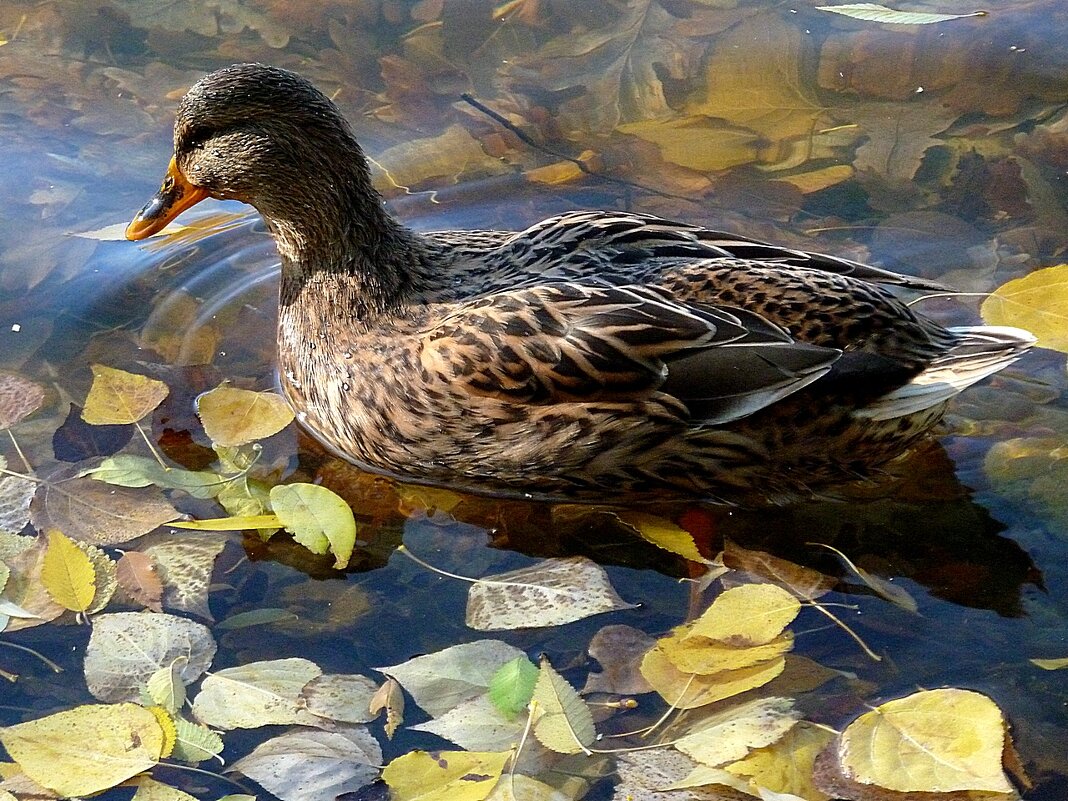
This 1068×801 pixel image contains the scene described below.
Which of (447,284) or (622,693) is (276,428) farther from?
(622,693)

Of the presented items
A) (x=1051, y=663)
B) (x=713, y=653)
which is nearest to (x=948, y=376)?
(x=1051, y=663)

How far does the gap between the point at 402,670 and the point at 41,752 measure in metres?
1.09

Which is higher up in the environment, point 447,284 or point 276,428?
point 447,284

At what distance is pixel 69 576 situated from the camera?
4691 mm

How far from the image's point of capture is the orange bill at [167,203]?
5.47 meters

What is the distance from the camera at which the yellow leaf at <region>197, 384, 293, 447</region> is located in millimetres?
5391

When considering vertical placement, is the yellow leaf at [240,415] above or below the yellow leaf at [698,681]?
above

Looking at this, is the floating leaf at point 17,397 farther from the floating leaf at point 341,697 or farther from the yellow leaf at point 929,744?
the yellow leaf at point 929,744

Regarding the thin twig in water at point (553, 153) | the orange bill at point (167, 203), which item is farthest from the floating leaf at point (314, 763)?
the thin twig in water at point (553, 153)

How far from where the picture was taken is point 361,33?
292 inches

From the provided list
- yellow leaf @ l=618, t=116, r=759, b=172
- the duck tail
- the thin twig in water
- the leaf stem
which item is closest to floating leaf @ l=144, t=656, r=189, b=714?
the leaf stem

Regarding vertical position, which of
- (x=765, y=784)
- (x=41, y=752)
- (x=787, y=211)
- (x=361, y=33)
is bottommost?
(x=765, y=784)

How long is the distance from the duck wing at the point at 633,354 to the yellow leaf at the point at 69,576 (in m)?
1.42

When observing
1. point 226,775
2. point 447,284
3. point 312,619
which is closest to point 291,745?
point 226,775
